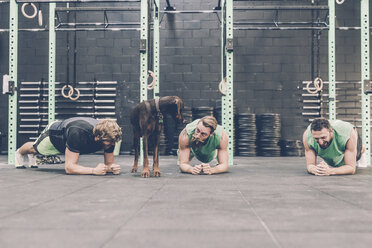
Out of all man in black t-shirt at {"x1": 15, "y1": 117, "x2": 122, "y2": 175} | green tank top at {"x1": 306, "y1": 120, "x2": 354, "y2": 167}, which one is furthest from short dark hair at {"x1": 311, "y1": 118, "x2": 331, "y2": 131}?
man in black t-shirt at {"x1": 15, "y1": 117, "x2": 122, "y2": 175}

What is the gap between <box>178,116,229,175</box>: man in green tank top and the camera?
3.51 m

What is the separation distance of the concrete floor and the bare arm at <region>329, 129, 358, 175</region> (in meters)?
0.52

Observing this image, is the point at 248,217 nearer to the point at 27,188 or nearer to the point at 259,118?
the point at 27,188

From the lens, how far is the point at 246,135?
7.76 m

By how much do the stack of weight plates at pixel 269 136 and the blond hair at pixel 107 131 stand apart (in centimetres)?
504

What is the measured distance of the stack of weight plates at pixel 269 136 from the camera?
771 cm

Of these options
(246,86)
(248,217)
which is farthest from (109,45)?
(248,217)

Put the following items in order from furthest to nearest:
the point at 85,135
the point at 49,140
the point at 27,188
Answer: the point at 49,140
the point at 85,135
the point at 27,188

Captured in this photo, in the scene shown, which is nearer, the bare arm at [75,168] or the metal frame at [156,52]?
the bare arm at [75,168]

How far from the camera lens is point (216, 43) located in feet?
27.6

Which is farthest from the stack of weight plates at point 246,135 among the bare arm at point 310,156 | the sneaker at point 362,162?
the bare arm at point 310,156

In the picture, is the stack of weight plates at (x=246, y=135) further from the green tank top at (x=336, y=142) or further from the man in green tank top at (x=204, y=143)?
the green tank top at (x=336, y=142)

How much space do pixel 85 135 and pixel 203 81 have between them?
5.30 meters

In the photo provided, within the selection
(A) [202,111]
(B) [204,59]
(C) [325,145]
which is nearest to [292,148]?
(A) [202,111]
